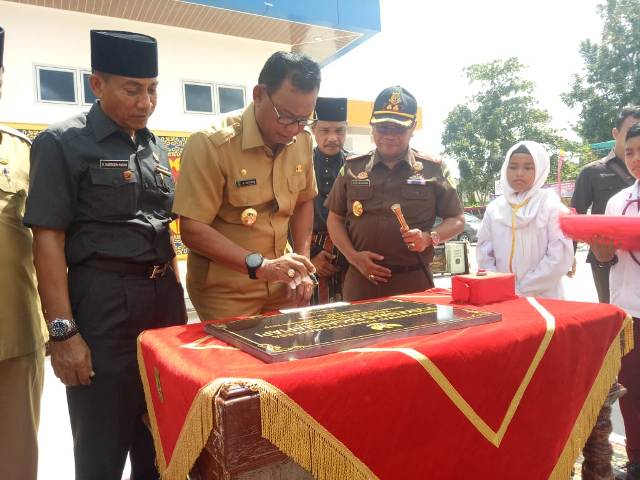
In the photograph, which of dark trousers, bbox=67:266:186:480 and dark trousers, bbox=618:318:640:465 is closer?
dark trousers, bbox=67:266:186:480

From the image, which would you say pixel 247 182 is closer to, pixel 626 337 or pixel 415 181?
pixel 415 181

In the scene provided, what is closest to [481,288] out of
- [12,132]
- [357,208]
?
[357,208]

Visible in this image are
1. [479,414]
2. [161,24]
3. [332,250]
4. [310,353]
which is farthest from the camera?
[161,24]

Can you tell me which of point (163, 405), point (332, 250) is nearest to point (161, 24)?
point (332, 250)

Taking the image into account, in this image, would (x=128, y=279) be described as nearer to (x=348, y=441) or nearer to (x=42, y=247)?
(x=42, y=247)

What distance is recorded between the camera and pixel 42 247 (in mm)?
1516

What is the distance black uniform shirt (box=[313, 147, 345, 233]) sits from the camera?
320 centimetres

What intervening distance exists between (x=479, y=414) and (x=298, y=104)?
1127 mm

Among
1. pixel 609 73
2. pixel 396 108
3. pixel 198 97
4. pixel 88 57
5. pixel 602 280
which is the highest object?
pixel 609 73

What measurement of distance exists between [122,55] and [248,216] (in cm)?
67

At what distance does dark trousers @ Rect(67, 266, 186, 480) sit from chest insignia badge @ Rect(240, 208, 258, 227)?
0.40 metres

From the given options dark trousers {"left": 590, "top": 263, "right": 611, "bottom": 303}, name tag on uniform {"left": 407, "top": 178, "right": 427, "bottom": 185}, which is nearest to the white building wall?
name tag on uniform {"left": 407, "top": 178, "right": 427, "bottom": 185}

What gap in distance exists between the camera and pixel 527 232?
2.52m

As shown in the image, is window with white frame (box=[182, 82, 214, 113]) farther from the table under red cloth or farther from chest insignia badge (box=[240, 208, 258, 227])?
the table under red cloth
